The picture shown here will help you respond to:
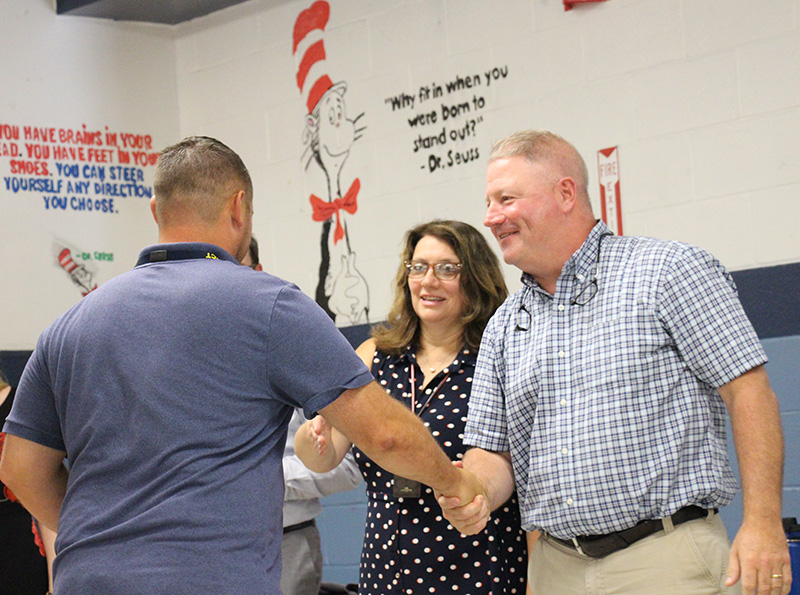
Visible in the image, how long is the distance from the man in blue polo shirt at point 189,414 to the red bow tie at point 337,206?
2.32 m

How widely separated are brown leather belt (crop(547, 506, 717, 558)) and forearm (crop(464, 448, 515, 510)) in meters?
0.22

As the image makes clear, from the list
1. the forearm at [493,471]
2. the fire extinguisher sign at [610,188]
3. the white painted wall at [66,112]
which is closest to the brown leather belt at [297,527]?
the forearm at [493,471]

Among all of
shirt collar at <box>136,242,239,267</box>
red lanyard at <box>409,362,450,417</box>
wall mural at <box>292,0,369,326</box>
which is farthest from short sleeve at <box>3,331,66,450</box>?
wall mural at <box>292,0,369,326</box>

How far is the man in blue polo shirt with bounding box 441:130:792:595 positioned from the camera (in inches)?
74.3

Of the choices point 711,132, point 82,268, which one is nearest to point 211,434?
point 711,132

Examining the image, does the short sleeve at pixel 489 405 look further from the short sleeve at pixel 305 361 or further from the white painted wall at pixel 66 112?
the white painted wall at pixel 66 112

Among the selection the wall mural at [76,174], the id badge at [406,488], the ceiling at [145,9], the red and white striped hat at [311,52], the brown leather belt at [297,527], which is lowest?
the brown leather belt at [297,527]

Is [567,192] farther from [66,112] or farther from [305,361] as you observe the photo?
[66,112]

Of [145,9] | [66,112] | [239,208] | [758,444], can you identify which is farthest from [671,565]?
[145,9]

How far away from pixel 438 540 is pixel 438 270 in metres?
0.74

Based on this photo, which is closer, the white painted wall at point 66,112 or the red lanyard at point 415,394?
the red lanyard at point 415,394

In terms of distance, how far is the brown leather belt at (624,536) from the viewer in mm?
1932

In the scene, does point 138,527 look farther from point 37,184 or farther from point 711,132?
point 37,184

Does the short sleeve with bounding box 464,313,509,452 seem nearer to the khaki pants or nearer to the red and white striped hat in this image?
the khaki pants
